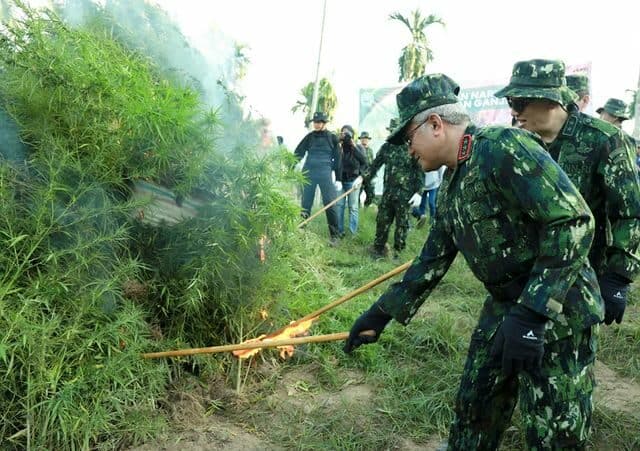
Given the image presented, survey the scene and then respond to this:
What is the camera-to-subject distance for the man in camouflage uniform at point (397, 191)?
6.58m

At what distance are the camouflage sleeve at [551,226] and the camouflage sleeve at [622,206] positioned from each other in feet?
3.70

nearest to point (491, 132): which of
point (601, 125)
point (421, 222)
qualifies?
point (601, 125)

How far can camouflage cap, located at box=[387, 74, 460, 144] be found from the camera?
1968mm

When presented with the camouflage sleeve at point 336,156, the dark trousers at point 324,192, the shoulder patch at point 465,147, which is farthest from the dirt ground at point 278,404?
the camouflage sleeve at point 336,156

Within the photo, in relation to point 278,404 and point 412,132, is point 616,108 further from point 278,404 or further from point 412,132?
point 278,404

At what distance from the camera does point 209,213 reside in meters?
3.25

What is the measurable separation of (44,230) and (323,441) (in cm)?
193

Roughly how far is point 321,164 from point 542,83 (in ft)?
16.1

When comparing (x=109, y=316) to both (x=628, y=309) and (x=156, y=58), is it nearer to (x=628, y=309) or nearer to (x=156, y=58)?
(x=156, y=58)

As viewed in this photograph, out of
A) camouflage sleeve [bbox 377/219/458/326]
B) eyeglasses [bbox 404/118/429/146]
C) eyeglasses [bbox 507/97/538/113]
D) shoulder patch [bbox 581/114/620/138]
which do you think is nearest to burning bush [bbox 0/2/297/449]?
camouflage sleeve [bbox 377/219/458/326]

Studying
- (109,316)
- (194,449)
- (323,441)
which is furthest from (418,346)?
(109,316)

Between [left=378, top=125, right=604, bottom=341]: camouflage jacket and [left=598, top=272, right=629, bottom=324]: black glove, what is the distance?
0.83 metres

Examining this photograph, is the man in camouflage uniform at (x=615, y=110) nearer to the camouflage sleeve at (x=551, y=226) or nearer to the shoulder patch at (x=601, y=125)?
the shoulder patch at (x=601, y=125)

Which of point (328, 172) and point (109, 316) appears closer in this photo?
point (109, 316)
